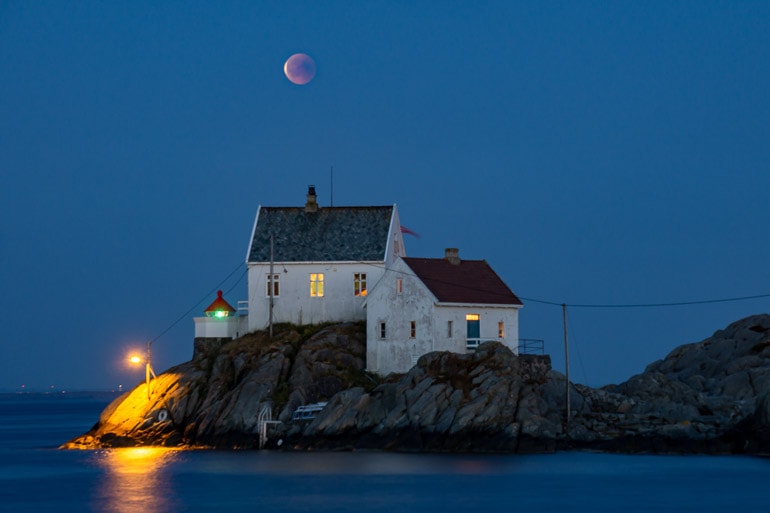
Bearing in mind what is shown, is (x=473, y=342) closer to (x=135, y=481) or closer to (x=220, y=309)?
(x=220, y=309)

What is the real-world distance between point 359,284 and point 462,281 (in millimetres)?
6378

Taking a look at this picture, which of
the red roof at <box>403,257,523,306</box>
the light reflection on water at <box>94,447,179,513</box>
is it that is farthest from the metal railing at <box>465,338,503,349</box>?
the light reflection on water at <box>94,447,179,513</box>

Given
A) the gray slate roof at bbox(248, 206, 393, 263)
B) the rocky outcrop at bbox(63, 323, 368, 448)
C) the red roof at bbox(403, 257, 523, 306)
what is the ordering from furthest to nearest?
the gray slate roof at bbox(248, 206, 393, 263), the red roof at bbox(403, 257, 523, 306), the rocky outcrop at bbox(63, 323, 368, 448)

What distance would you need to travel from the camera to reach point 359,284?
6694 centimetres

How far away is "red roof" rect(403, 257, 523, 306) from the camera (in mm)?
62656

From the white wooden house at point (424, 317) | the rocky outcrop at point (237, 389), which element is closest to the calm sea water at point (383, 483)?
the rocky outcrop at point (237, 389)

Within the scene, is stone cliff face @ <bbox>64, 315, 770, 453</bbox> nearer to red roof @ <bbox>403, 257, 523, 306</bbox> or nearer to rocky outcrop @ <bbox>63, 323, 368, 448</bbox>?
rocky outcrop @ <bbox>63, 323, 368, 448</bbox>

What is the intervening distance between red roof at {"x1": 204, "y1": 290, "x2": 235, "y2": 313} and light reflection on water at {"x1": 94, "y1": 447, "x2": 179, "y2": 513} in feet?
33.1

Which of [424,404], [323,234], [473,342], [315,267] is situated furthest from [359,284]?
[424,404]

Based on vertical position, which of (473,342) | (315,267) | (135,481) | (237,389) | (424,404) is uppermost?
(315,267)

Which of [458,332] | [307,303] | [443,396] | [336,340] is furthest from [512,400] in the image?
[307,303]

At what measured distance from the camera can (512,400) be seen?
184 feet

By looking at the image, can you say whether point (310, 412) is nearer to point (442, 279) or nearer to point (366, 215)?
point (442, 279)

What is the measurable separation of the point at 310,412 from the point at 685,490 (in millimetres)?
20096
